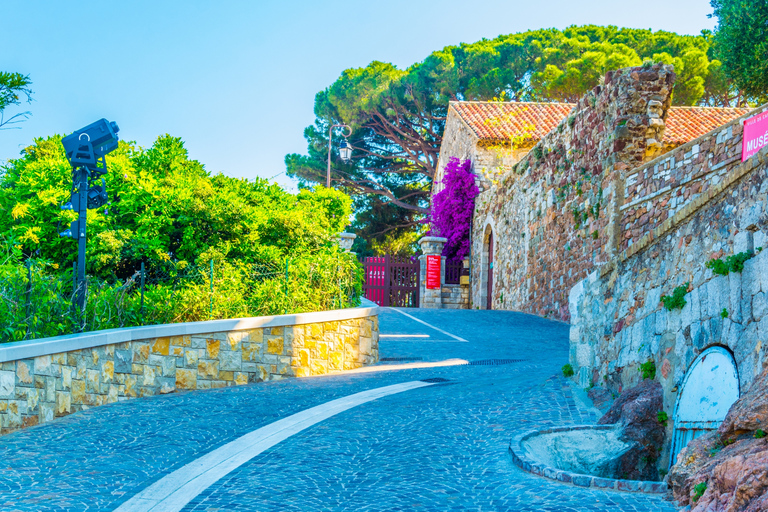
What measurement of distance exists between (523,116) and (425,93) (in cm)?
823

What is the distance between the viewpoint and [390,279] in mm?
27109

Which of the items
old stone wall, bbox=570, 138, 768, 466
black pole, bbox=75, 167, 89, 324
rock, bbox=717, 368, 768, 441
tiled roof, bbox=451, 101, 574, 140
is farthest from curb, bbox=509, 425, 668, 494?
tiled roof, bbox=451, 101, 574, 140

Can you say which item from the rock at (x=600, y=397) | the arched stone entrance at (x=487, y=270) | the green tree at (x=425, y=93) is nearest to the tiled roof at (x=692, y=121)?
the arched stone entrance at (x=487, y=270)

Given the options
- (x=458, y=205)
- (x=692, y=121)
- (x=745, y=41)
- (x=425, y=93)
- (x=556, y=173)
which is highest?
(x=425, y=93)

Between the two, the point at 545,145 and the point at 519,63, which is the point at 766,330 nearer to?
the point at 545,145

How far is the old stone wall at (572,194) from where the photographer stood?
1380 centimetres

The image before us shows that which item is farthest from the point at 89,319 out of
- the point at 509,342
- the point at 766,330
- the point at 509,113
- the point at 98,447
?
the point at 509,113

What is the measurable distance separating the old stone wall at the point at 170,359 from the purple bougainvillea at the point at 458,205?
15.9 meters

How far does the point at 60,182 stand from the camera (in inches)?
528

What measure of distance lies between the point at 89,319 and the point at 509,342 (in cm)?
841

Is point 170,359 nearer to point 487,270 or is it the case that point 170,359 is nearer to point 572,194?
point 572,194

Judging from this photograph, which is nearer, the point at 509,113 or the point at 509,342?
the point at 509,342

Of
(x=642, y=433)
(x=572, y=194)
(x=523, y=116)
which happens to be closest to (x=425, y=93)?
(x=523, y=116)

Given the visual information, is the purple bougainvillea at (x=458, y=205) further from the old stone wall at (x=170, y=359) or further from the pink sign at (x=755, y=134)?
the pink sign at (x=755, y=134)
